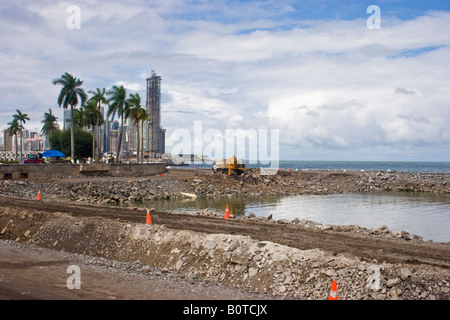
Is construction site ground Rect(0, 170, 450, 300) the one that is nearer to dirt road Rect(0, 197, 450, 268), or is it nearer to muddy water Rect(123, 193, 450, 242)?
dirt road Rect(0, 197, 450, 268)

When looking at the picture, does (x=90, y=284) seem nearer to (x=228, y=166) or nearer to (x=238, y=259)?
(x=238, y=259)

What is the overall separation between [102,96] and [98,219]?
62486 mm

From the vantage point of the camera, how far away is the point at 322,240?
1574 cm

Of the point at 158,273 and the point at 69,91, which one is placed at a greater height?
the point at 69,91

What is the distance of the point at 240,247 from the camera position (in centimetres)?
1370

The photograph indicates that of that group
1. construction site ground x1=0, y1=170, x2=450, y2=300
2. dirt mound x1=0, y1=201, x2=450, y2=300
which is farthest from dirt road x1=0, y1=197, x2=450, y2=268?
dirt mound x1=0, y1=201, x2=450, y2=300

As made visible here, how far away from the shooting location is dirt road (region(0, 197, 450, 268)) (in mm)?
13336

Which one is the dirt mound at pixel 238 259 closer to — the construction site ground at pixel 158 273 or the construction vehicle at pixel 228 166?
the construction site ground at pixel 158 273

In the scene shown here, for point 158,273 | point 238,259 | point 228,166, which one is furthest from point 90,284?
point 228,166

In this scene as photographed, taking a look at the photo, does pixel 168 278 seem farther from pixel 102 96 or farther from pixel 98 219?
pixel 102 96

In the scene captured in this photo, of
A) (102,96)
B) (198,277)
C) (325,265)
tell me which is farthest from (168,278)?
(102,96)

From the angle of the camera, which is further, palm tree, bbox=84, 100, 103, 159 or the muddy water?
palm tree, bbox=84, 100, 103, 159

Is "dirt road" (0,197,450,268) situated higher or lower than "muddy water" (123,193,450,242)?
higher
